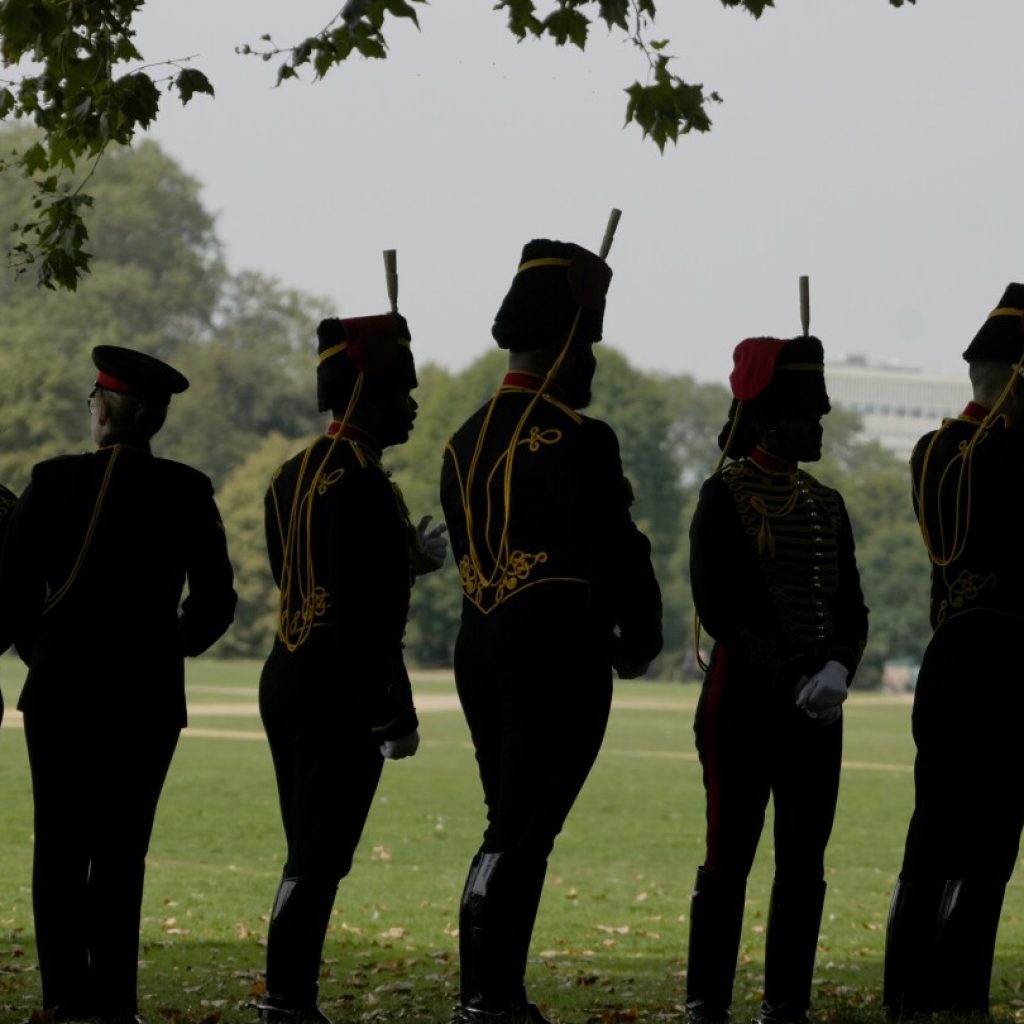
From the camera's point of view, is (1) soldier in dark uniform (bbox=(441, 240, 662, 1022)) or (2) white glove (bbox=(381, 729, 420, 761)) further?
(2) white glove (bbox=(381, 729, 420, 761))

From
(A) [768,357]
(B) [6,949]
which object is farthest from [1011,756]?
(B) [6,949]

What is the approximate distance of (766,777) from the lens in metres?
7.70

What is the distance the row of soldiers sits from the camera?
7.12m

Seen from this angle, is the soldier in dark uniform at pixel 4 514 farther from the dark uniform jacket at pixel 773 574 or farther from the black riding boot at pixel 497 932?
the dark uniform jacket at pixel 773 574

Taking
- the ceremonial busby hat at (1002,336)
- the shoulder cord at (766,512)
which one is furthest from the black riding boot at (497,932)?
the ceremonial busby hat at (1002,336)

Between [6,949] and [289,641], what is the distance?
6.59 meters

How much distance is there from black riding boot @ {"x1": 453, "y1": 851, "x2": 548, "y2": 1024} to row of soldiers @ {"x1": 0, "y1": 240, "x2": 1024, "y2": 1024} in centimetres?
1

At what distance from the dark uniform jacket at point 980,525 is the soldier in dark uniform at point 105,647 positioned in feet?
7.91

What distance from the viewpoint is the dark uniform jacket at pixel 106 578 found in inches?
291

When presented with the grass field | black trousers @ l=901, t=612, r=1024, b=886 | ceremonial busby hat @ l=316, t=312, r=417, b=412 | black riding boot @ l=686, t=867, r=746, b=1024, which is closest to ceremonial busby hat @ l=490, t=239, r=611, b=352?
ceremonial busby hat @ l=316, t=312, r=417, b=412

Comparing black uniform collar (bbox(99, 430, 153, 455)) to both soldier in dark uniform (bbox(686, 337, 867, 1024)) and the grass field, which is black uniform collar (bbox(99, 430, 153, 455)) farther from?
the grass field

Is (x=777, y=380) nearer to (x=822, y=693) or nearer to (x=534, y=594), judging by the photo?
(x=822, y=693)

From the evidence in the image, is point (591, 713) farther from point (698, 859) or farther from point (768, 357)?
point (698, 859)

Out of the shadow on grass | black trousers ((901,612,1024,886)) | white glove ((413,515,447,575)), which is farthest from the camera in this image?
the shadow on grass
